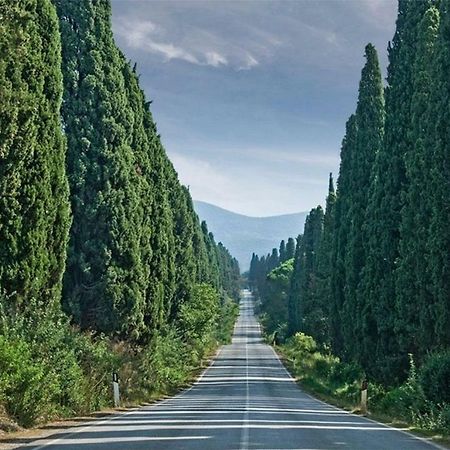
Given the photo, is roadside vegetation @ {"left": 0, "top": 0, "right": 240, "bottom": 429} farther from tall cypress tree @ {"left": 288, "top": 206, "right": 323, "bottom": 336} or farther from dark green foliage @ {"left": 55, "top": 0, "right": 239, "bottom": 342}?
tall cypress tree @ {"left": 288, "top": 206, "right": 323, "bottom": 336}

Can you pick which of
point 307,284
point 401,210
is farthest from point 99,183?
point 307,284

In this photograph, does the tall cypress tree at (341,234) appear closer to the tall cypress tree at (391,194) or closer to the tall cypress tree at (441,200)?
the tall cypress tree at (391,194)

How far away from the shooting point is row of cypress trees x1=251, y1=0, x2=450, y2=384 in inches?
822

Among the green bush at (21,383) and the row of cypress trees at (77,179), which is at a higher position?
the row of cypress trees at (77,179)

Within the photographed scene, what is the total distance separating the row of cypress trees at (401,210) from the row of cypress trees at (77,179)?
9447mm

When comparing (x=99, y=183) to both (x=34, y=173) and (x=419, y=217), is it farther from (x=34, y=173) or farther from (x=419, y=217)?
(x=419, y=217)

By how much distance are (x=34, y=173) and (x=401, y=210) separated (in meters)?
14.8

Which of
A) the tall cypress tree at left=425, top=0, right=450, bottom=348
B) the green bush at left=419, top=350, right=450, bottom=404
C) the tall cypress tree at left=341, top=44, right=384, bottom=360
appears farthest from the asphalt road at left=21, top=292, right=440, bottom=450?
the tall cypress tree at left=341, top=44, right=384, bottom=360

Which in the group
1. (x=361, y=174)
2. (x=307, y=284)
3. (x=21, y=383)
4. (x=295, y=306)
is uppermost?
(x=361, y=174)

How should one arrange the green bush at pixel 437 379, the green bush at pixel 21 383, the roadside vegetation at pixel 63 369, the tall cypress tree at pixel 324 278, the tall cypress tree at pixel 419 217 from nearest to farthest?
1. the green bush at pixel 21 383
2. the roadside vegetation at pixel 63 369
3. the green bush at pixel 437 379
4. the tall cypress tree at pixel 419 217
5. the tall cypress tree at pixel 324 278

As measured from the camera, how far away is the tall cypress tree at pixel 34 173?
15336 millimetres

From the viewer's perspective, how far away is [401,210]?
85.9 ft

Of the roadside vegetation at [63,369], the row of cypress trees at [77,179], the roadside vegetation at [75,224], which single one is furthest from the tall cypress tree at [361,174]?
the roadside vegetation at [63,369]

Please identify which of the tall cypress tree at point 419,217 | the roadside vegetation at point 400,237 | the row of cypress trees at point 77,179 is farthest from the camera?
the tall cypress tree at point 419,217
